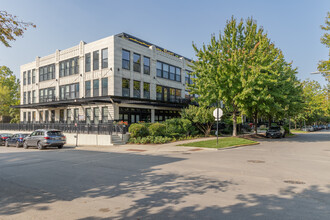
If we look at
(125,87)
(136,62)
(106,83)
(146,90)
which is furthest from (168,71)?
(106,83)

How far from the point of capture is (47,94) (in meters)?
34.8

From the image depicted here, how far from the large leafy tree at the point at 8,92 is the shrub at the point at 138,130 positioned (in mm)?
39008

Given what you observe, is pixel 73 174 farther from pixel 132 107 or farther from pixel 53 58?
pixel 53 58

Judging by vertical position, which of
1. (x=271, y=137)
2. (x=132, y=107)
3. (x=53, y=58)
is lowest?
(x=271, y=137)

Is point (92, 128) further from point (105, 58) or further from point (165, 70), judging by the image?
point (165, 70)

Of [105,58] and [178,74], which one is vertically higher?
[105,58]

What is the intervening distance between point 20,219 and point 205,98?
2148 cm

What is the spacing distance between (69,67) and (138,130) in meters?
16.0

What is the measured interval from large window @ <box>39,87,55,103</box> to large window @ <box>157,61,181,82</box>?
15.7 metres

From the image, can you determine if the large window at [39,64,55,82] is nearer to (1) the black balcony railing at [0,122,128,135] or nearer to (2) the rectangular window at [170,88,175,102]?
(1) the black balcony railing at [0,122,128,135]

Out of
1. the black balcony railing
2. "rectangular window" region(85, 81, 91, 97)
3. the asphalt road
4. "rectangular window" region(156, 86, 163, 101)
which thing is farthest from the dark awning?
the asphalt road

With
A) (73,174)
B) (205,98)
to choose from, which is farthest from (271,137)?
(73,174)

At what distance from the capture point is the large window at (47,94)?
111 feet

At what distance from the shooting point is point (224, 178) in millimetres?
7922
